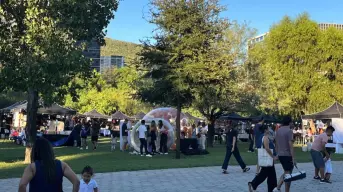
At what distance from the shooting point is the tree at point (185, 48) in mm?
21141

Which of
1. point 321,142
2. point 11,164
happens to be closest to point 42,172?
point 321,142

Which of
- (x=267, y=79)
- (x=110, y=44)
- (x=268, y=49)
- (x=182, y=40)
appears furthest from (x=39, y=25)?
(x=110, y=44)

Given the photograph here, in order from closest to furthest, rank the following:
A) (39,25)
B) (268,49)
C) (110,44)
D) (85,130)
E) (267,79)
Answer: (39,25)
(85,130)
(267,79)
(268,49)
(110,44)

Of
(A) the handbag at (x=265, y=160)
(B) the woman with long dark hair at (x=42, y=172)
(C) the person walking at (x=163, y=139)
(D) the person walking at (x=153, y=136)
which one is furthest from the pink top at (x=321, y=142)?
(C) the person walking at (x=163, y=139)

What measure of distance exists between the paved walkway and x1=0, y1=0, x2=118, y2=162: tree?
485cm

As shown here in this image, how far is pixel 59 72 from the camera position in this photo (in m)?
17.3

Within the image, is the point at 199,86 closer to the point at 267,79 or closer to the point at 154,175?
the point at 154,175

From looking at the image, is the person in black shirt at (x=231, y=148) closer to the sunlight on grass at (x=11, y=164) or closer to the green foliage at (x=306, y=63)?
the sunlight on grass at (x=11, y=164)

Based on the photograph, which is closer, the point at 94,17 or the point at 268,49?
the point at 94,17

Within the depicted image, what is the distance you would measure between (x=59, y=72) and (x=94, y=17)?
3223 mm

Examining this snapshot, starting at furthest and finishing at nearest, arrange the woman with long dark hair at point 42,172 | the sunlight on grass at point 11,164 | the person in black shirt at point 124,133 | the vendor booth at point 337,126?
the vendor booth at point 337,126 < the person in black shirt at point 124,133 < the sunlight on grass at point 11,164 < the woman with long dark hair at point 42,172

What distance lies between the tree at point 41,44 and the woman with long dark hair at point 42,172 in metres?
12.9

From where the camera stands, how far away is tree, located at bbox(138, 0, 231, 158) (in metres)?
21.1

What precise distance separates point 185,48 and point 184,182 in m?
9.55
